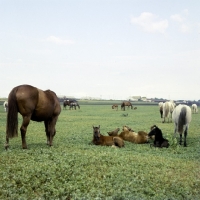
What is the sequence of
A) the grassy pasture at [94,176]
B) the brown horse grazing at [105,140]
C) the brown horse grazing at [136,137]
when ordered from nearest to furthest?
the grassy pasture at [94,176], the brown horse grazing at [105,140], the brown horse grazing at [136,137]

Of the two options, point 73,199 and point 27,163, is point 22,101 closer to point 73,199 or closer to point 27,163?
point 27,163

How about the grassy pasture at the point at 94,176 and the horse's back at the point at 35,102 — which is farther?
the horse's back at the point at 35,102

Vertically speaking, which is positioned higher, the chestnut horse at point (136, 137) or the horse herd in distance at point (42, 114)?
the horse herd in distance at point (42, 114)

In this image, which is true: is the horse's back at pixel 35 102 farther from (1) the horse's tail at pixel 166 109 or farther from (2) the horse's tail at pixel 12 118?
(1) the horse's tail at pixel 166 109

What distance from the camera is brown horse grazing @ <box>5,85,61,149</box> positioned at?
10.3 metres

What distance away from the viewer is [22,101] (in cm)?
1043

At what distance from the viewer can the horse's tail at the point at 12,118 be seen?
10.3 meters

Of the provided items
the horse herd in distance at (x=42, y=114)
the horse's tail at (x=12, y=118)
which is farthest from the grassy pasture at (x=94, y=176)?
the horse herd in distance at (x=42, y=114)

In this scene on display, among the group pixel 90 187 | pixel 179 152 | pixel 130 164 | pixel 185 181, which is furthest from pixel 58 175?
pixel 179 152

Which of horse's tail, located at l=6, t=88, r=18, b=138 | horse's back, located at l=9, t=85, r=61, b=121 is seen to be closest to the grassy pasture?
horse's tail, located at l=6, t=88, r=18, b=138

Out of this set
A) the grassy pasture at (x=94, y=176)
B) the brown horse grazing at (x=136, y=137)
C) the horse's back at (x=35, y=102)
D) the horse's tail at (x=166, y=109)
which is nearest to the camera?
the grassy pasture at (x=94, y=176)

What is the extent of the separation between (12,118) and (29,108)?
731mm

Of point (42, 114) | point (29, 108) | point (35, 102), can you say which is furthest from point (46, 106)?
point (29, 108)

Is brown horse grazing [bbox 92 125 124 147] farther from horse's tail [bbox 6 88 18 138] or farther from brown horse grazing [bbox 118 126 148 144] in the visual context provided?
horse's tail [bbox 6 88 18 138]
